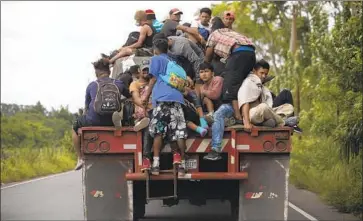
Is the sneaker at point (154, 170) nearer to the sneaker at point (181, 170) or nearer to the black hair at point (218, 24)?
the sneaker at point (181, 170)

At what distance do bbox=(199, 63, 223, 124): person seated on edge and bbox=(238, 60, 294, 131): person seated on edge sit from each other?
0.37 meters

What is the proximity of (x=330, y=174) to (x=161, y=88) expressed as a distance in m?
9.17

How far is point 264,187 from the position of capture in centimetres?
821

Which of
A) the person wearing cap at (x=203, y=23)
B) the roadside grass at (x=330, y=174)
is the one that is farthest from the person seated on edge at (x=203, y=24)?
the roadside grass at (x=330, y=174)

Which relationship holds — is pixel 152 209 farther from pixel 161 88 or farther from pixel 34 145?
pixel 34 145

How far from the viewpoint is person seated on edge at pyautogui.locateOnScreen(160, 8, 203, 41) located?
10695 mm

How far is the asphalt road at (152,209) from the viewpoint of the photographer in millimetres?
12211

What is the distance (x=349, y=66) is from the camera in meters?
13.8

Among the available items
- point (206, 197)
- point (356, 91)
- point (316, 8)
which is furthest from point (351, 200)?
point (316, 8)

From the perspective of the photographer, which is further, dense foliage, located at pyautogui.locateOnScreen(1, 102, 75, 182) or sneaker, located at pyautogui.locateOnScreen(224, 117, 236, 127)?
dense foliage, located at pyautogui.locateOnScreen(1, 102, 75, 182)

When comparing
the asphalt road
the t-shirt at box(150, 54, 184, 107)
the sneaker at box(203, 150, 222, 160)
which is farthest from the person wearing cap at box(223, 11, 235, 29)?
the asphalt road

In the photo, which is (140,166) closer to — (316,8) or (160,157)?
(160,157)

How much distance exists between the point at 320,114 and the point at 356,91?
14.5 feet

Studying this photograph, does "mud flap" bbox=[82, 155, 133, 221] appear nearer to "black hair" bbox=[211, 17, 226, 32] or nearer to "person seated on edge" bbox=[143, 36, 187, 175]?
"person seated on edge" bbox=[143, 36, 187, 175]
